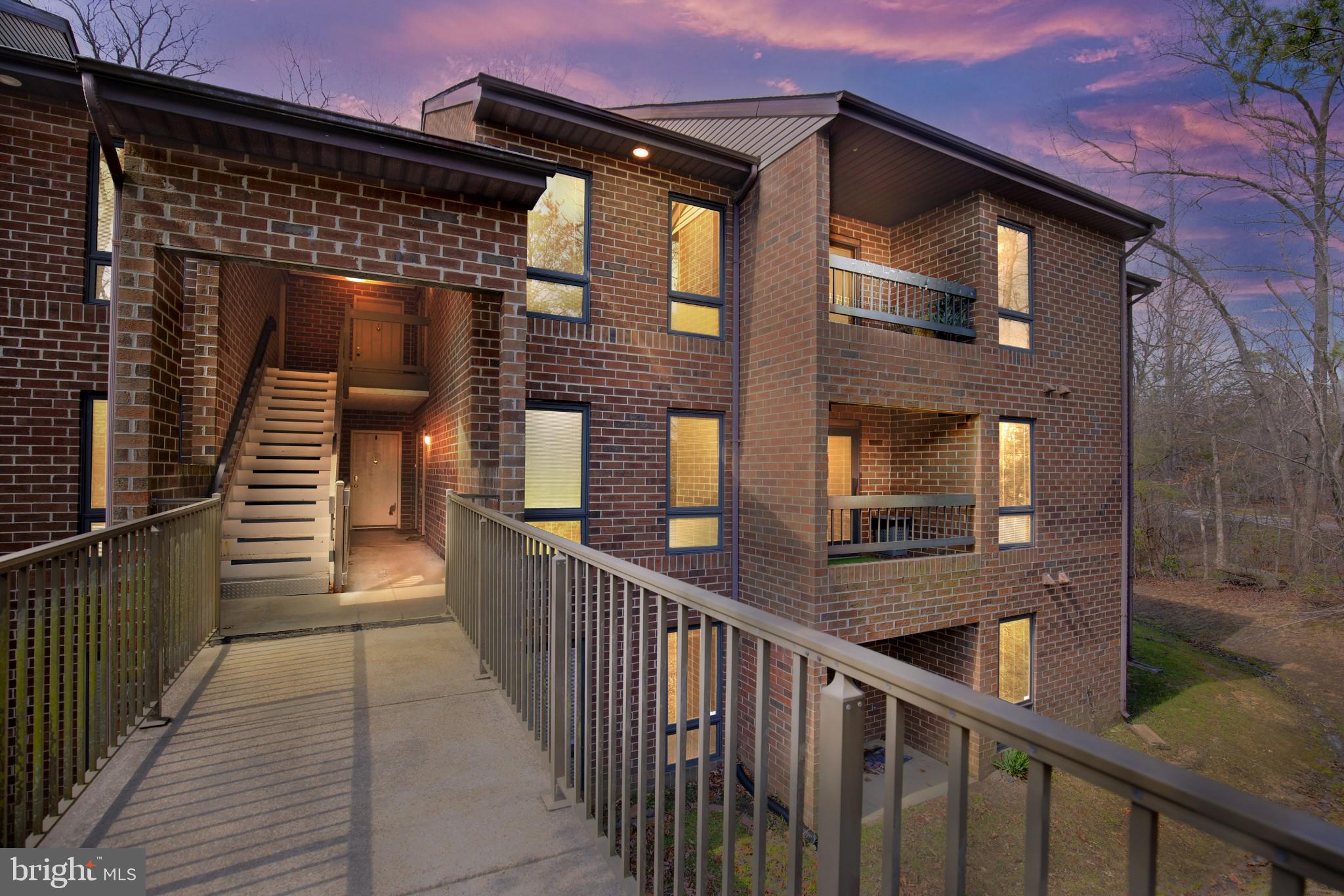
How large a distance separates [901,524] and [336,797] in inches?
299

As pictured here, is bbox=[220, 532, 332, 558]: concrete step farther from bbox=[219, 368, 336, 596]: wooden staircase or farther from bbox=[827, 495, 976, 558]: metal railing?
bbox=[827, 495, 976, 558]: metal railing

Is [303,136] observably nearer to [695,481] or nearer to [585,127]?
[585,127]

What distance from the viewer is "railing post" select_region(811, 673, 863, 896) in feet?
3.69

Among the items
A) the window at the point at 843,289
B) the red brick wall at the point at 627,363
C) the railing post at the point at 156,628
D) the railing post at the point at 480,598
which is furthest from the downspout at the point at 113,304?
the window at the point at 843,289

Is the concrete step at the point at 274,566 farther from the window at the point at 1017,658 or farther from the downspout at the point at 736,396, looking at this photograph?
the window at the point at 1017,658

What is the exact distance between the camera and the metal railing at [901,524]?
678 centimetres

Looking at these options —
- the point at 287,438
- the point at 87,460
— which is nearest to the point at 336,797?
the point at 87,460

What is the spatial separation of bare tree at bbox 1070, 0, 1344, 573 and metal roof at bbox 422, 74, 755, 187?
10.6 m

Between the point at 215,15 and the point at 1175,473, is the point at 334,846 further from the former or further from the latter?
the point at 1175,473

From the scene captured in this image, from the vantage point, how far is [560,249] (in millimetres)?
6758

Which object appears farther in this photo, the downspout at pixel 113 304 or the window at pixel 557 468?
the window at pixel 557 468

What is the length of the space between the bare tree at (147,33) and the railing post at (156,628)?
12.0m

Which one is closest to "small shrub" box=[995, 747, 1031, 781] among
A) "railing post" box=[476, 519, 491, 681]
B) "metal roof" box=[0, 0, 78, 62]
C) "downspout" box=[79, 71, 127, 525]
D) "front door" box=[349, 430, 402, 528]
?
"railing post" box=[476, 519, 491, 681]

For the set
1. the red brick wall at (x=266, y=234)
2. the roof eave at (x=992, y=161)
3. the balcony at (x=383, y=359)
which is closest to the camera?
the red brick wall at (x=266, y=234)
